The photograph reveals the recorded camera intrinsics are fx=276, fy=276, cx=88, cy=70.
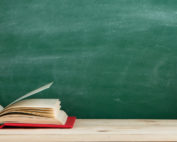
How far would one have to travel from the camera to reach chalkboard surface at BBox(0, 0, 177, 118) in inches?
58.5

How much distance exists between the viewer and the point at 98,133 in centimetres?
107

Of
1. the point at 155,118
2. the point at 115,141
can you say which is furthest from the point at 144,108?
the point at 115,141

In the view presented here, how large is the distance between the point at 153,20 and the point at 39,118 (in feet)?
2.64

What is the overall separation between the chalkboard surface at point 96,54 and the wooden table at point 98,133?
0.24 metres

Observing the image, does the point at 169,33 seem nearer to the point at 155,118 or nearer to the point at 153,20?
the point at 153,20

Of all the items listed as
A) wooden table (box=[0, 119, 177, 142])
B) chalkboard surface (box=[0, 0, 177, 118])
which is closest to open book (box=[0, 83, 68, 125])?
wooden table (box=[0, 119, 177, 142])

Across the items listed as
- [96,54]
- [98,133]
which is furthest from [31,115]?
[96,54]

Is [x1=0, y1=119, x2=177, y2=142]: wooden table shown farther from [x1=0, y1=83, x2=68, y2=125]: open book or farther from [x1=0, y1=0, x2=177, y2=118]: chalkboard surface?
[x1=0, y1=0, x2=177, y2=118]: chalkboard surface

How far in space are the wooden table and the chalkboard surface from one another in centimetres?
24

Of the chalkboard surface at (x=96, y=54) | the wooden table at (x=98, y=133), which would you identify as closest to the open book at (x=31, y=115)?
the wooden table at (x=98, y=133)

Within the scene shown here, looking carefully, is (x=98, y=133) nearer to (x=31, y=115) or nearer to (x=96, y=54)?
(x=31, y=115)

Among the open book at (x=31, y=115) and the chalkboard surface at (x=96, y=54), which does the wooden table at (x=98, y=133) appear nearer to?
the open book at (x=31, y=115)

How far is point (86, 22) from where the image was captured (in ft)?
4.89

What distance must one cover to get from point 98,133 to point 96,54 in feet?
1.75
